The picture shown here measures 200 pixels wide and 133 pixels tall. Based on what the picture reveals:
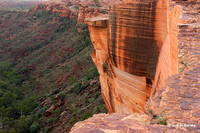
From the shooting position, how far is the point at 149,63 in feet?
23.2

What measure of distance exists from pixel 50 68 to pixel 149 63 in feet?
93.2

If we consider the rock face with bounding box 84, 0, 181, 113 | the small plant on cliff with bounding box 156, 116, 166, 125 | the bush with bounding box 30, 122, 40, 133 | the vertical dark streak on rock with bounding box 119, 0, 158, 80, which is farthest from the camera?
the bush with bounding box 30, 122, 40, 133

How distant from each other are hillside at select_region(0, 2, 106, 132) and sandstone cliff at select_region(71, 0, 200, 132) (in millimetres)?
6185

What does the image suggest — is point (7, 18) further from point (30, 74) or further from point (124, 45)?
point (124, 45)

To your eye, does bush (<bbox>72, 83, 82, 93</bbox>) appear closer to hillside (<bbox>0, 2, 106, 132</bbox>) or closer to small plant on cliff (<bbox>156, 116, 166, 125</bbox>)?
hillside (<bbox>0, 2, 106, 132</bbox>)

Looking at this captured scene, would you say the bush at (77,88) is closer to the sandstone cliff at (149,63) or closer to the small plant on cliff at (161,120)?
the sandstone cliff at (149,63)

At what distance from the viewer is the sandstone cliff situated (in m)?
2.75

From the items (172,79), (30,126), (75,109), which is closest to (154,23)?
(172,79)

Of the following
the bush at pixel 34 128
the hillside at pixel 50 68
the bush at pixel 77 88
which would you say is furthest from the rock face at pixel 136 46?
the bush at pixel 34 128

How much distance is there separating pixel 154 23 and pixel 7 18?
6158 cm

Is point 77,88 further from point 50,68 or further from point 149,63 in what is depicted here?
point 50,68

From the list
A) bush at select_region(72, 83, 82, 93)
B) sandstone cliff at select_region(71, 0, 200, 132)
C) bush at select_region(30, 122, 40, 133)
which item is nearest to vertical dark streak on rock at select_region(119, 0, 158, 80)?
sandstone cliff at select_region(71, 0, 200, 132)

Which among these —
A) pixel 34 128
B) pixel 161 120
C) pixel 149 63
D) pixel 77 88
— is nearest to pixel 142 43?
pixel 149 63

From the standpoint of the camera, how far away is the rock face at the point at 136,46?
6.05 meters
